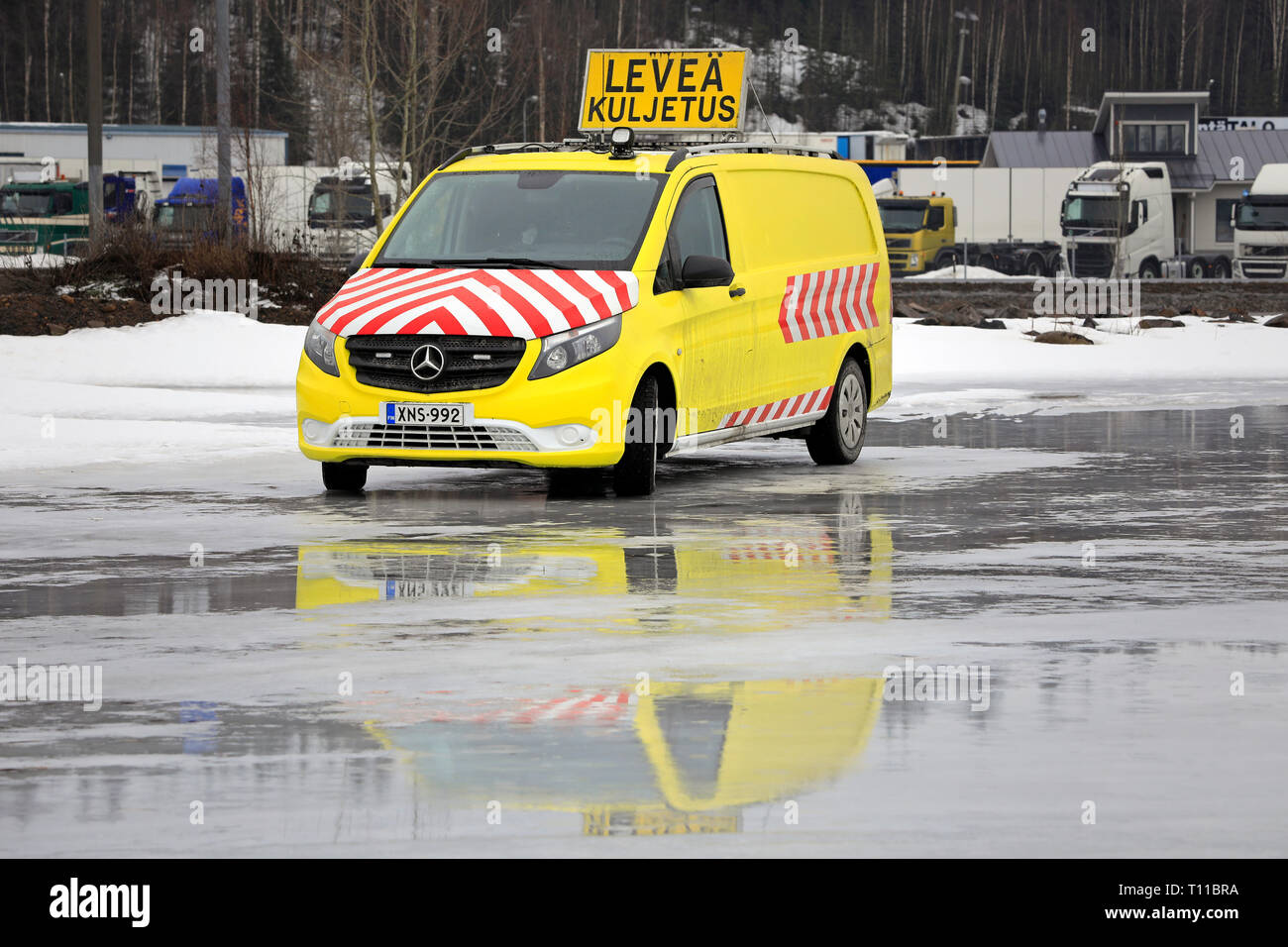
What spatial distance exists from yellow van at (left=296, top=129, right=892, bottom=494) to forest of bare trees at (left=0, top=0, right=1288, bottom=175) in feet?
243

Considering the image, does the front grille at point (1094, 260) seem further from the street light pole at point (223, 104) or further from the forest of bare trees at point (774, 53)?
the forest of bare trees at point (774, 53)

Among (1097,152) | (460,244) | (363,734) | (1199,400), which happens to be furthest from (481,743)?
(1097,152)

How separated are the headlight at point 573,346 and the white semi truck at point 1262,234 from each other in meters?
45.1

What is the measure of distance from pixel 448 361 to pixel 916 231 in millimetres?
46032

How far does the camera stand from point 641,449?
45.6 feet

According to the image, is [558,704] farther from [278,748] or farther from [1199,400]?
[1199,400]

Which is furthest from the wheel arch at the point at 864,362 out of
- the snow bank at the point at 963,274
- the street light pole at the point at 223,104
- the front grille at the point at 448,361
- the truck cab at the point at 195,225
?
the snow bank at the point at 963,274

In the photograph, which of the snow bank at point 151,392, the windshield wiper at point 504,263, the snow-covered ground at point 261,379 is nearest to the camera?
the windshield wiper at point 504,263

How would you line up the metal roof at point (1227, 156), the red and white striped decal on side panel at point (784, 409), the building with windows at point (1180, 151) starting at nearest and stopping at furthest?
the red and white striped decal on side panel at point (784, 409) < the building with windows at point (1180, 151) < the metal roof at point (1227, 156)

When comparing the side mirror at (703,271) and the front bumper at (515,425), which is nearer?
the front bumper at (515,425)

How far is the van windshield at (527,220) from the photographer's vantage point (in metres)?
14.5

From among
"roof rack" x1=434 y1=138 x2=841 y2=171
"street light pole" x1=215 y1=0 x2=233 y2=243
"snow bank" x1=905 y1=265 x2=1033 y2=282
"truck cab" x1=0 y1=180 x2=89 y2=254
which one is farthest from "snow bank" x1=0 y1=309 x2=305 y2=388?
"truck cab" x1=0 y1=180 x2=89 y2=254

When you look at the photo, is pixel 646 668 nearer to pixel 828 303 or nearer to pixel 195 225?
pixel 828 303

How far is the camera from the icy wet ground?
5.93m
